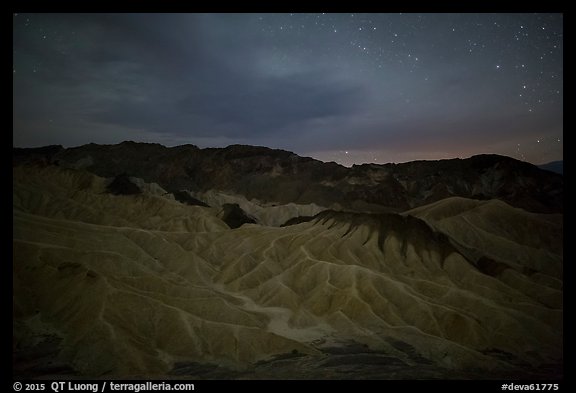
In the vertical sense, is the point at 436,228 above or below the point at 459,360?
above

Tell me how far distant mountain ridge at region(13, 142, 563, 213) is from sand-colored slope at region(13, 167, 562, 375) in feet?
226

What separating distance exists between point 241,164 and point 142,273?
132 meters

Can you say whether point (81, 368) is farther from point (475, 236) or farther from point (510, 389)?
point (475, 236)

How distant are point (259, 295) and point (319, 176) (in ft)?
382

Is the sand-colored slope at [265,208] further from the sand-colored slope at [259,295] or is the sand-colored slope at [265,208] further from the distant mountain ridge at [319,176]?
the sand-colored slope at [259,295]

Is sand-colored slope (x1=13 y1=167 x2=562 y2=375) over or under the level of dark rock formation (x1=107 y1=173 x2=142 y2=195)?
under

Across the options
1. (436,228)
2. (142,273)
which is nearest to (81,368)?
(142,273)

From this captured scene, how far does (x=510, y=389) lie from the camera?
21297mm

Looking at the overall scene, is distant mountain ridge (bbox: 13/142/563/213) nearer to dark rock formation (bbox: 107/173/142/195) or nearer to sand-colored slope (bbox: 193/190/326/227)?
sand-colored slope (bbox: 193/190/326/227)

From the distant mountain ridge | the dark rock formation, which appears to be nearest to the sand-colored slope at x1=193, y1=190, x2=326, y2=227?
the distant mountain ridge

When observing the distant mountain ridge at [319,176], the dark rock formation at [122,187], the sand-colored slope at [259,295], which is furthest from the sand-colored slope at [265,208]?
the sand-colored slope at [259,295]

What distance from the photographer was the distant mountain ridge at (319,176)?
168000mm

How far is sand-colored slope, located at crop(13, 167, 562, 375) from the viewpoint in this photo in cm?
4772

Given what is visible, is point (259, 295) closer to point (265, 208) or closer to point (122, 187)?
point (265, 208)
